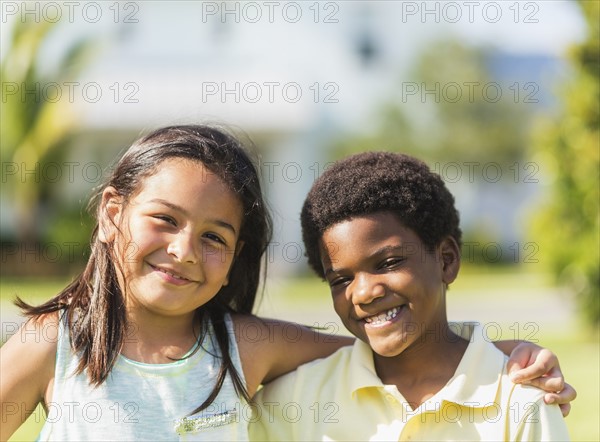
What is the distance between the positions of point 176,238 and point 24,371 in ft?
1.98

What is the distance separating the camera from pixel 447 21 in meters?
26.7

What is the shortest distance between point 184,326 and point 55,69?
668 inches

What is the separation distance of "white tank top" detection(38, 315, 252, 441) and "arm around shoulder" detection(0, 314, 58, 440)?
37 millimetres

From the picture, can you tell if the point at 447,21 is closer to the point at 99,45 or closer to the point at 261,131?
the point at 261,131

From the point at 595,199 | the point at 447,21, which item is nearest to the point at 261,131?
the point at 447,21

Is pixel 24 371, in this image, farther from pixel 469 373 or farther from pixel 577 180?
pixel 577 180

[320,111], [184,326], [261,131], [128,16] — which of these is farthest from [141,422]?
[128,16]

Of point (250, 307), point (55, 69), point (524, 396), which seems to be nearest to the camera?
point (524, 396)

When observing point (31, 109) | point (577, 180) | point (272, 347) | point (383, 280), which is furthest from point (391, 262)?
point (31, 109)

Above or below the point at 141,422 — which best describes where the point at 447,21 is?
above

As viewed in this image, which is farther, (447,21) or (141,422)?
(447,21)

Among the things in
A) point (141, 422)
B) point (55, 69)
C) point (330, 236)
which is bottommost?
point (141, 422)

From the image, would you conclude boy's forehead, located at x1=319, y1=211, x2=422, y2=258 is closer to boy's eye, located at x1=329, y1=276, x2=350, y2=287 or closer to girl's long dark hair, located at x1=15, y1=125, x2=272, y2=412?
boy's eye, located at x1=329, y1=276, x2=350, y2=287

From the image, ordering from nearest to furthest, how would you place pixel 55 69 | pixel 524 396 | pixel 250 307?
pixel 524 396 < pixel 250 307 < pixel 55 69
